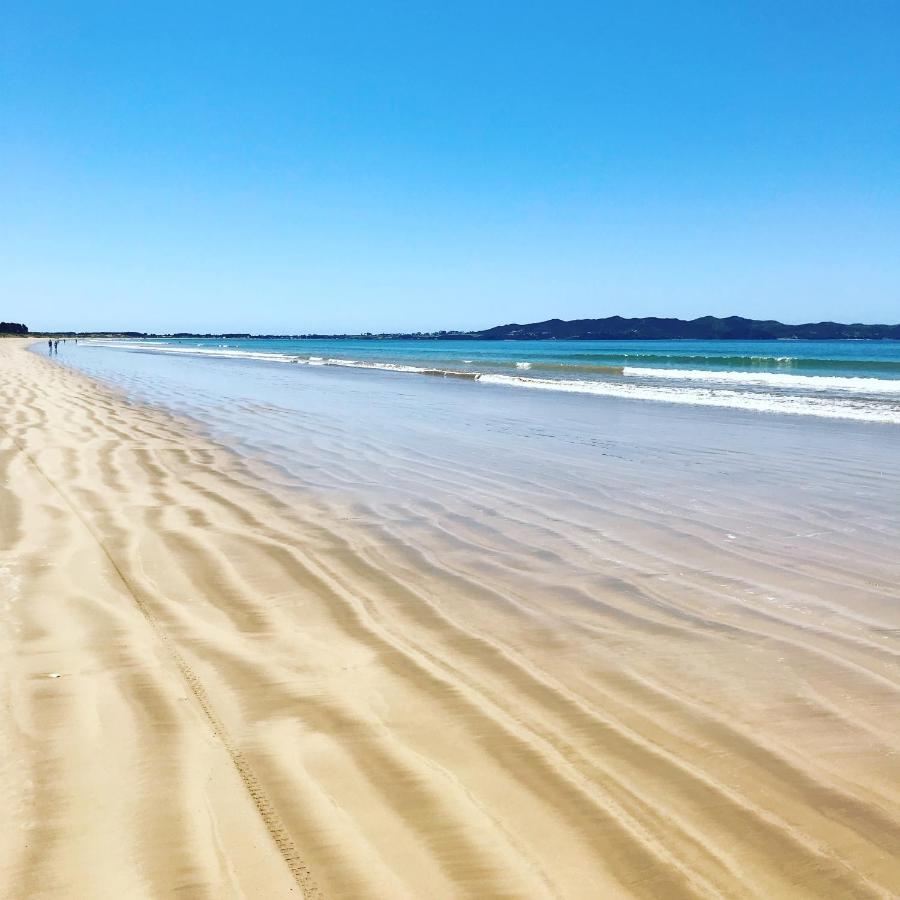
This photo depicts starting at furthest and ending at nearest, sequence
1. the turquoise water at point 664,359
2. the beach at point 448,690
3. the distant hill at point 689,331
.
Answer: the distant hill at point 689,331 → the turquoise water at point 664,359 → the beach at point 448,690

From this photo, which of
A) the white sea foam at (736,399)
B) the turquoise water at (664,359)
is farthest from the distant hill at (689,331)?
the white sea foam at (736,399)

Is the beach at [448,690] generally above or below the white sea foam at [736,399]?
below

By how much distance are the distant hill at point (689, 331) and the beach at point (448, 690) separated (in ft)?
469

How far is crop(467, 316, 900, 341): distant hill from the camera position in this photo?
13662 centimetres

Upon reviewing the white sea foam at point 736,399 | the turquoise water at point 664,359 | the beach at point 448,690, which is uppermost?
the turquoise water at point 664,359

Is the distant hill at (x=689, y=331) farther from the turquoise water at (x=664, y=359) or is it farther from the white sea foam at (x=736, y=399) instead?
the white sea foam at (x=736, y=399)

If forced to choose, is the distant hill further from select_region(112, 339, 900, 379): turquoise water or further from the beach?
the beach

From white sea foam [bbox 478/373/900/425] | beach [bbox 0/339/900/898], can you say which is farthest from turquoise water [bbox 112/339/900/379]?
beach [bbox 0/339/900/898]

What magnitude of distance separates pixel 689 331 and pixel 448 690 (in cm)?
15059

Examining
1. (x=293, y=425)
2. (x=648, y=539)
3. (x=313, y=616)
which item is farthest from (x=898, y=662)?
(x=293, y=425)

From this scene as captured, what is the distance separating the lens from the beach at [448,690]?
2127 millimetres

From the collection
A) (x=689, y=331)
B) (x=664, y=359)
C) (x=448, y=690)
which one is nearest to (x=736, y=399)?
(x=448, y=690)

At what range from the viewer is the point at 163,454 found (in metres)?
9.33

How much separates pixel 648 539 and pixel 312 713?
3.26m
